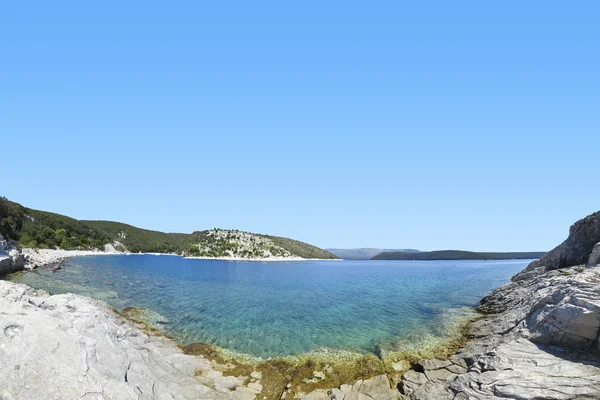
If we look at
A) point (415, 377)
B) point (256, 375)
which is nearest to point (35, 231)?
point (256, 375)

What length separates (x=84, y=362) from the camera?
1658 cm

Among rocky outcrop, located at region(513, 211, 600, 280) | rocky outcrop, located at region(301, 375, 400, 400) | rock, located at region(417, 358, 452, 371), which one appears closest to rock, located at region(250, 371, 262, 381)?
rocky outcrop, located at region(301, 375, 400, 400)

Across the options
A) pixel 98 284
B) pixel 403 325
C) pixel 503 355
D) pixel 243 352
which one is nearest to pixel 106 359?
pixel 243 352

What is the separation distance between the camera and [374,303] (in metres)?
47.1

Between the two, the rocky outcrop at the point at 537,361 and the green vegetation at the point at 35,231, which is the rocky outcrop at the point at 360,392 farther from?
the green vegetation at the point at 35,231

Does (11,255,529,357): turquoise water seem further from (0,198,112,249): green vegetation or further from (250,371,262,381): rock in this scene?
(0,198,112,249): green vegetation

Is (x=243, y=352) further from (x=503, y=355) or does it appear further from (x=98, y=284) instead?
(x=98, y=284)

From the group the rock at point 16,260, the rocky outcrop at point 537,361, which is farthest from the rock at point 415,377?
the rock at point 16,260

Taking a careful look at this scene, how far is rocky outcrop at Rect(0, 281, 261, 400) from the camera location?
14703 mm

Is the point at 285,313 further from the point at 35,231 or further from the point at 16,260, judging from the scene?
the point at 35,231

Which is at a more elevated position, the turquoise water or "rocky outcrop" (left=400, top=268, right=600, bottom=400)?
"rocky outcrop" (left=400, top=268, right=600, bottom=400)

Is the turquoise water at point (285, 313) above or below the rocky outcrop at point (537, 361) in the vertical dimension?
below

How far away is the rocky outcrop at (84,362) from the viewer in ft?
48.2

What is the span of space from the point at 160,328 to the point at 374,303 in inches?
1189
